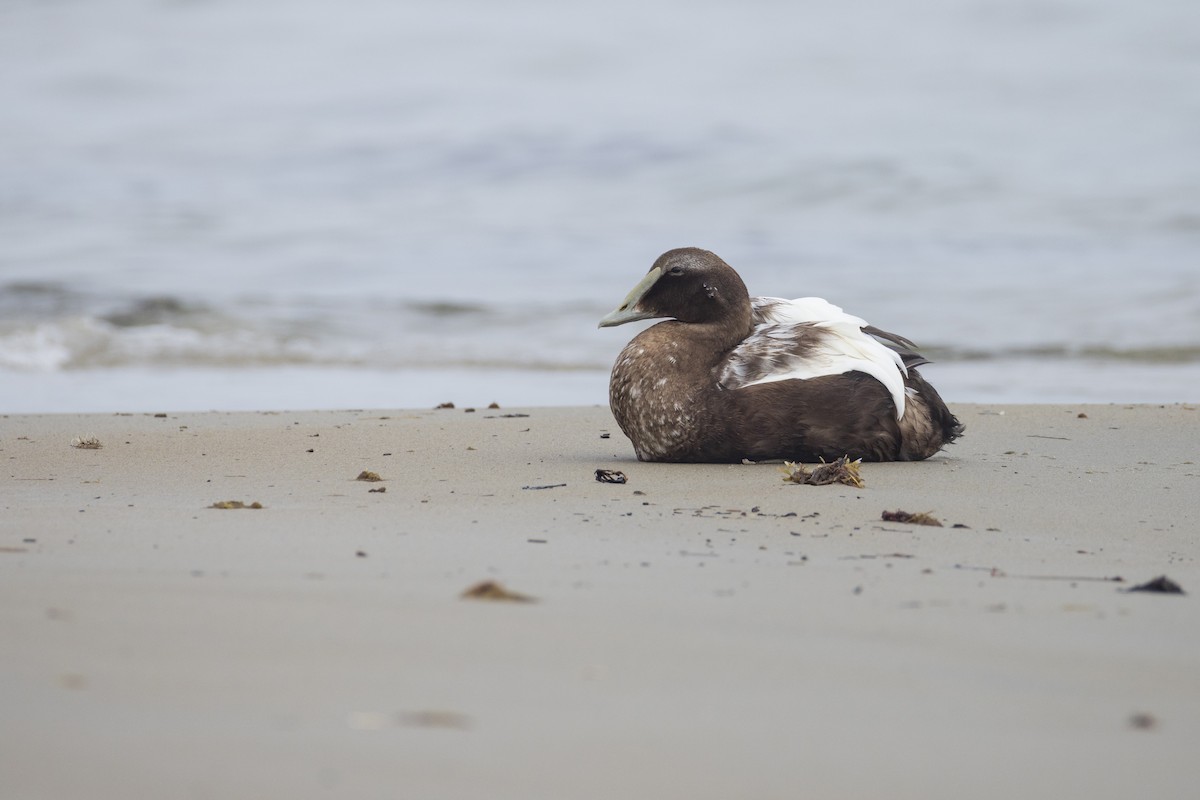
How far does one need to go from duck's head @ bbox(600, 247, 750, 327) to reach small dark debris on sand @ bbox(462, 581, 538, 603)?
262 cm

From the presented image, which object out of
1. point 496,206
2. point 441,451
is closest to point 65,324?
point 441,451

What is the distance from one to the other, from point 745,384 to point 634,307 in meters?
0.60

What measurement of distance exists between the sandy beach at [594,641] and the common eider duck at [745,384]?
48 centimetres

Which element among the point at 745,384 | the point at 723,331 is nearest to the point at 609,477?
the point at 745,384

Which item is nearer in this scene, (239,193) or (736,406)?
(736,406)

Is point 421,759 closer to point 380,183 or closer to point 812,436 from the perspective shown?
point 812,436

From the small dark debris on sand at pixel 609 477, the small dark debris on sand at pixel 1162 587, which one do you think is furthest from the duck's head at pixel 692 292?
the small dark debris on sand at pixel 1162 587

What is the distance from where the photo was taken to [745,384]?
520 cm

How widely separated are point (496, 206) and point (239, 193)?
5.00m

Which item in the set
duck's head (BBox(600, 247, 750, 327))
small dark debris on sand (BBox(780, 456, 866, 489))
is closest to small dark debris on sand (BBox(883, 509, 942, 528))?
small dark debris on sand (BBox(780, 456, 866, 489))

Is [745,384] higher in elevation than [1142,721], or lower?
higher

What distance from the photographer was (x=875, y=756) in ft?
6.80

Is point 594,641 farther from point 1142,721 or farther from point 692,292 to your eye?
point 692,292

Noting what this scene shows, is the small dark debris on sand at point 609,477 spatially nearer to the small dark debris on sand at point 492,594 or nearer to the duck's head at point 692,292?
the duck's head at point 692,292
